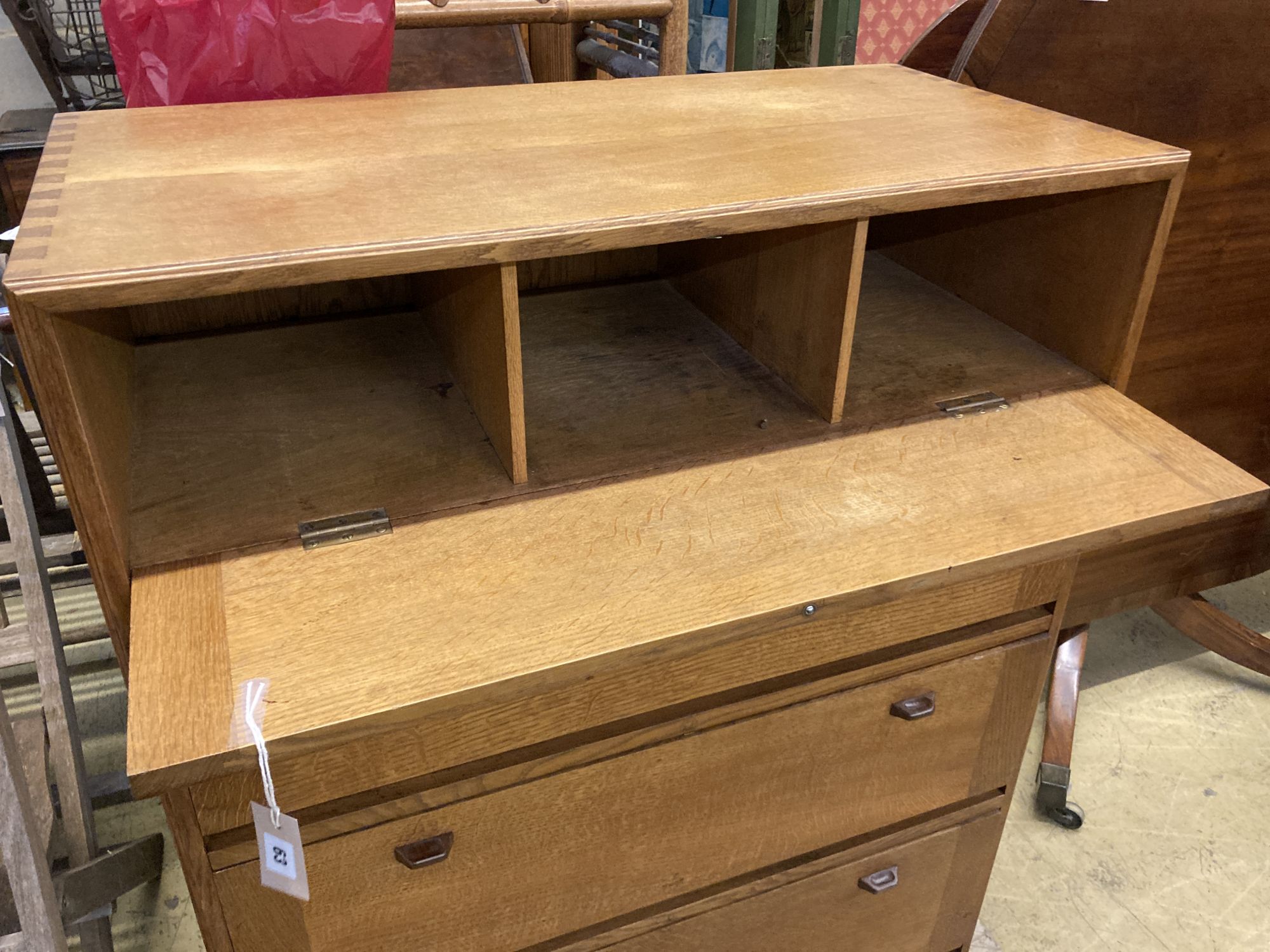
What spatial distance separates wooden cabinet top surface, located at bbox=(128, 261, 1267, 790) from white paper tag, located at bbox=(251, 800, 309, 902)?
4.6 inches

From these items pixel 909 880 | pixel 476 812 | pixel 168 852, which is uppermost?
pixel 476 812

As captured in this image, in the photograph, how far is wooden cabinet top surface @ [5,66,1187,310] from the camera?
74cm

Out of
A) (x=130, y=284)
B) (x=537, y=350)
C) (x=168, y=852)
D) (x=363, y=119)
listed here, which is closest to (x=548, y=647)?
(x=130, y=284)

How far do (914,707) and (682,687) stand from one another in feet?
0.95

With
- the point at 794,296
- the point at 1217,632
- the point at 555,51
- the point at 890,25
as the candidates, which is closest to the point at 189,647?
the point at 794,296

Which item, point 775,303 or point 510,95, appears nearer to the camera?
point 775,303

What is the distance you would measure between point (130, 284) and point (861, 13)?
345 centimetres

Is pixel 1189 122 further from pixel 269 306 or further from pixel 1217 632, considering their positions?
pixel 269 306

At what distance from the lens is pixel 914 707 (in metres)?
1.02

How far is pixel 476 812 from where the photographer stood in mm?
853

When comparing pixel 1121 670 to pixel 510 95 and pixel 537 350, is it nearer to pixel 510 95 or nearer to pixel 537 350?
pixel 537 350

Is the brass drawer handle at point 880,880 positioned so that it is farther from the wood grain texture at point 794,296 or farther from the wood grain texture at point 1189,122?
the wood grain texture at point 1189,122

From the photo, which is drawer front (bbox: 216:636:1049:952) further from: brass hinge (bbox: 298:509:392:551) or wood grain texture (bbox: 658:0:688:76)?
wood grain texture (bbox: 658:0:688:76)

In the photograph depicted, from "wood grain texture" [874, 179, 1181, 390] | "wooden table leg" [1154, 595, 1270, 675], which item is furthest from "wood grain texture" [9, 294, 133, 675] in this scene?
"wooden table leg" [1154, 595, 1270, 675]
